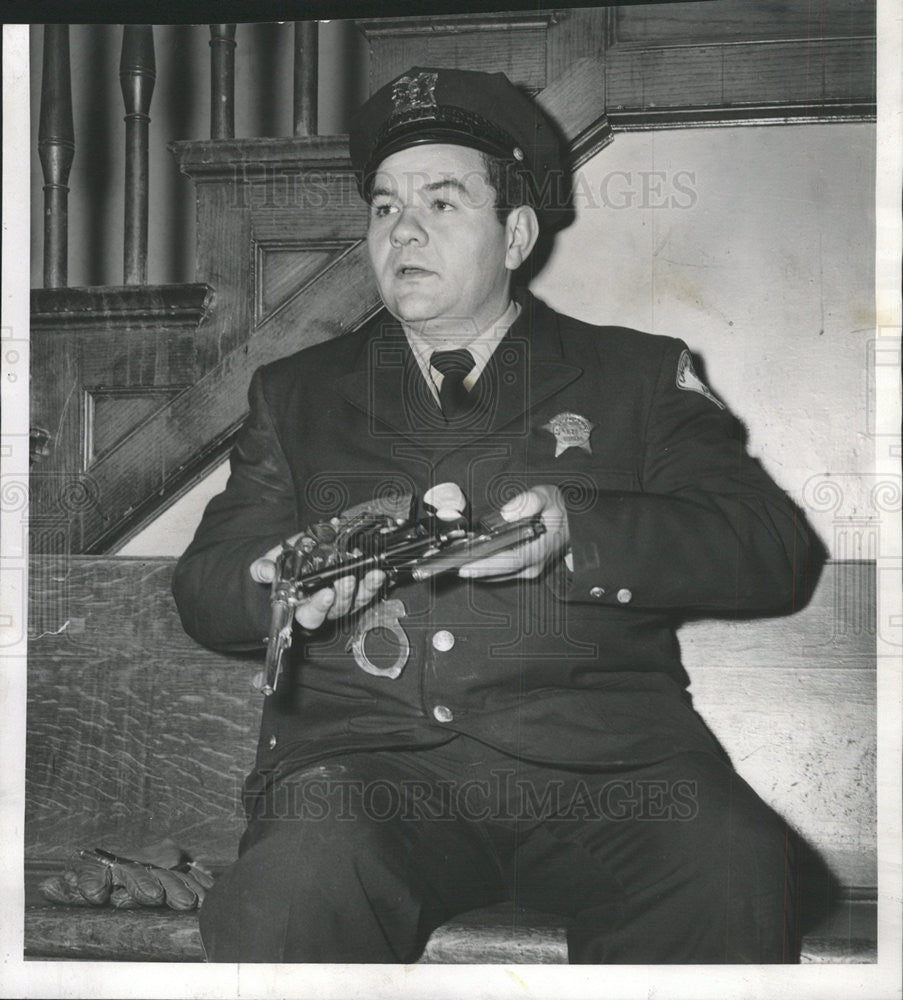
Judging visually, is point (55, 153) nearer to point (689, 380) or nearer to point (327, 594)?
point (327, 594)

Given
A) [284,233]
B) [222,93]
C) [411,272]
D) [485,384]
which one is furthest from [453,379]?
[222,93]

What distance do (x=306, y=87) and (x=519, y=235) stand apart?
1.67 feet

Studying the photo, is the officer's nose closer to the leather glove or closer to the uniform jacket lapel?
the uniform jacket lapel

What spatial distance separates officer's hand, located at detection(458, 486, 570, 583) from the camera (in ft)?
7.56

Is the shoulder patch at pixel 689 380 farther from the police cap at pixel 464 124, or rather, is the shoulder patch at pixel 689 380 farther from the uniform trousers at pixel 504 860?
the uniform trousers at pixel 504 860

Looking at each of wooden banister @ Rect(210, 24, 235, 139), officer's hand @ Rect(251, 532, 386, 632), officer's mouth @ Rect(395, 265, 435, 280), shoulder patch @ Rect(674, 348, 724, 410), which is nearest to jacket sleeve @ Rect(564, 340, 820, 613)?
shoulder patch @ Rect(674, 348, 724, 410)

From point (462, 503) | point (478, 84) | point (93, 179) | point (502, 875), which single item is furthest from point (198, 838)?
point (478, 84)

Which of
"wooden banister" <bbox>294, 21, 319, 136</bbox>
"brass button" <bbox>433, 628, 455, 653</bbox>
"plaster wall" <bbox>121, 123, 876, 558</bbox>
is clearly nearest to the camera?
"brass button" <bbox>433, 628, 455, 653</bbox>

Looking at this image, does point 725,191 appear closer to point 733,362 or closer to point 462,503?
point 733,362

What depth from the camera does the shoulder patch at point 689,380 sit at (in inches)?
94.7

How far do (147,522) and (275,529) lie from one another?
0.90 feet

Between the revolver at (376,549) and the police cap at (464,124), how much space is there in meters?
0.60

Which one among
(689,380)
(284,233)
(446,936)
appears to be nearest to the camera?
(446,936)

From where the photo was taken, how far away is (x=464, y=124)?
2.43m
